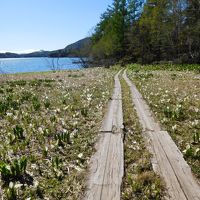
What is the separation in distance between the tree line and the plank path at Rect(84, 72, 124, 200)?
3435cm

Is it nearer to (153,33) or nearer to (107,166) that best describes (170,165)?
(107,166)

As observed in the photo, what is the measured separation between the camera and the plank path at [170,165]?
451cm

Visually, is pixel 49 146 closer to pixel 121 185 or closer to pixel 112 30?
pixel 121 185

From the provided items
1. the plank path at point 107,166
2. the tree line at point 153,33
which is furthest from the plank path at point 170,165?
the tree line at point 153,33

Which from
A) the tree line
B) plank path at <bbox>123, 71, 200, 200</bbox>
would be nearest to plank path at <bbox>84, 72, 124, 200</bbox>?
plank path at <bbox>123, 71, 200, 200</bbox>

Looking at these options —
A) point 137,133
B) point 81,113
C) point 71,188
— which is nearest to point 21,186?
point 71,188

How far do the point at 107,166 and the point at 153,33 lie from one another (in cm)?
4880

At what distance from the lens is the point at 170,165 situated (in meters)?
5.45

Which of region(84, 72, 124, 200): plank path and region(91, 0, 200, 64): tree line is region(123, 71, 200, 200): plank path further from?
→ region(91, 0, 200, 64): tree line

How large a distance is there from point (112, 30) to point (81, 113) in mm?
59803

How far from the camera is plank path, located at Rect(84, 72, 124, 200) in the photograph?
4.49m

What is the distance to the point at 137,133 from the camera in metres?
7.61

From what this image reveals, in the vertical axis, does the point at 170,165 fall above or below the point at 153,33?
below

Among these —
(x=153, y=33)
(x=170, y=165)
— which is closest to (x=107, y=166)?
(x=170, y=165)
